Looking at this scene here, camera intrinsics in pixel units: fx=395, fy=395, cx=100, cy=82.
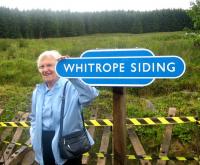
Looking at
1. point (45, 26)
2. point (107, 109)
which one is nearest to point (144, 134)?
point (107, 109)

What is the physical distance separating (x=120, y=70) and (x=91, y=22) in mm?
55210

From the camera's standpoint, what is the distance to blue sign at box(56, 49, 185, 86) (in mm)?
3549

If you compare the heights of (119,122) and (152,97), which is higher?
(119,122)

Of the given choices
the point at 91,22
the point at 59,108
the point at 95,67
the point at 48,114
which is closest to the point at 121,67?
the point at 95,67

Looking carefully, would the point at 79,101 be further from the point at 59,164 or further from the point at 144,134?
the point at 144,134

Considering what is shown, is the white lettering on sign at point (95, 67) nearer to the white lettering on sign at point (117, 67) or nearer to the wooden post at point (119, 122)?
Result: the white lettering on sign at point (117, 67)

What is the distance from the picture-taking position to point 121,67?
12.1 ft

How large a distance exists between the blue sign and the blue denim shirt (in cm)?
10

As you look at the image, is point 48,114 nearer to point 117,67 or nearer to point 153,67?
point 117,67

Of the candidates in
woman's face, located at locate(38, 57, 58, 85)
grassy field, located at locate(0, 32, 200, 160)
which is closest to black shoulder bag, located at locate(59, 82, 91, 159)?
woman's face, located at locate(38, 57, 58, 85)

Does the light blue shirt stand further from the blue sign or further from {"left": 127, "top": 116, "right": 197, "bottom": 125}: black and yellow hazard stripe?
{"left": 127, "top": 116, "right": 197, "bottom": 125}: black and yellow hazard stripe

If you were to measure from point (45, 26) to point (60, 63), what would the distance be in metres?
46.3

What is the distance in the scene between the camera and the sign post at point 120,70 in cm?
356

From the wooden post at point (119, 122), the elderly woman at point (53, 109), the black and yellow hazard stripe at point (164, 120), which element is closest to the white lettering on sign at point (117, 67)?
the elderly woman at point (53, 109)
